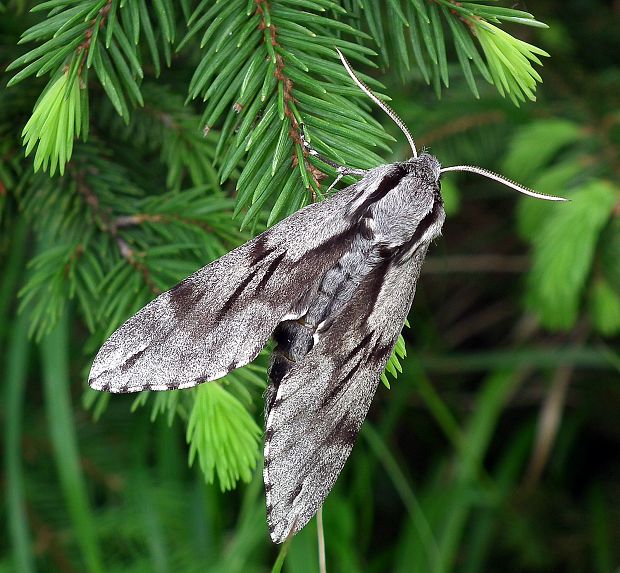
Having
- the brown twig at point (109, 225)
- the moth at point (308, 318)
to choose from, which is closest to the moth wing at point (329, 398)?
the moth at point (308, 318)

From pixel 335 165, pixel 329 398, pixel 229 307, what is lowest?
pixel 329 398

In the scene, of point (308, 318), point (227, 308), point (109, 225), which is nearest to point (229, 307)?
point (227, 308)

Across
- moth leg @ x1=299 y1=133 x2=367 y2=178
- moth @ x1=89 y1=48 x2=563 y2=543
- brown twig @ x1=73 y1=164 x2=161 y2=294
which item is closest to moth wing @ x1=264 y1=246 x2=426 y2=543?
moth @ x1=89 y1=48 x2=563 y2=543

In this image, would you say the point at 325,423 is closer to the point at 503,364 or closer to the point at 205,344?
the point at 205,344

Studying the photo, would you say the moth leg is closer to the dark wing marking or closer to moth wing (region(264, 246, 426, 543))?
the dark wing marking

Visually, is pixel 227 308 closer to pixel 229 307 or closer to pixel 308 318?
pixel 229 307

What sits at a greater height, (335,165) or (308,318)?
(335,165)

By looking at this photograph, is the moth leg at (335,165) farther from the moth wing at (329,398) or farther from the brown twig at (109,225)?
the brown twig at (109,225)
